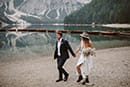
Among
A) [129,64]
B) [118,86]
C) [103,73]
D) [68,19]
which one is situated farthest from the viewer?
[68,19]

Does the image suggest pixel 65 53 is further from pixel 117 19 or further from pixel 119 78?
pixel 117 19

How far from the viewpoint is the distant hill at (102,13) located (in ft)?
105

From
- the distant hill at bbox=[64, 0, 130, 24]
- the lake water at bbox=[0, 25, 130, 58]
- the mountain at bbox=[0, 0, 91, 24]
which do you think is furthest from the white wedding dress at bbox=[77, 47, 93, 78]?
the distant hill at bbox=[64, 0, 130, 24]

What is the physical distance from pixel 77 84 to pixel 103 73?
4.36 ft

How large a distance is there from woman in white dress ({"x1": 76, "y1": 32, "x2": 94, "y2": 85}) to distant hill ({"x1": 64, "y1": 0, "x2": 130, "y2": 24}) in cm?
2042

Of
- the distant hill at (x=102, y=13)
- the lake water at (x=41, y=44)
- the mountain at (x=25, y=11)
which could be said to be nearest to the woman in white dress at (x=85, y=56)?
the lake water at (x=41, y=44)

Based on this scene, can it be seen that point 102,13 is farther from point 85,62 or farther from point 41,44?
point 85,62

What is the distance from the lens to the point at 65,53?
19.8 feet

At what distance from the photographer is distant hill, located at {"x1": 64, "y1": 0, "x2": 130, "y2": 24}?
32106 millimetres

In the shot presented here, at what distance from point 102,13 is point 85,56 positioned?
120ft

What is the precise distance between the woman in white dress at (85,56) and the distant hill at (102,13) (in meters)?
20.4

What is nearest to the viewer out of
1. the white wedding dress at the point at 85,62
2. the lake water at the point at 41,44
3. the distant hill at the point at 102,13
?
the white wedding dress at the point at 85,62

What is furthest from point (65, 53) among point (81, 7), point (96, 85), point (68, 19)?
point (81, 7)

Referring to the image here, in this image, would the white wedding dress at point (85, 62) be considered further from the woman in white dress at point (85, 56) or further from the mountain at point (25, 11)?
the mountain at point (25, 11)
